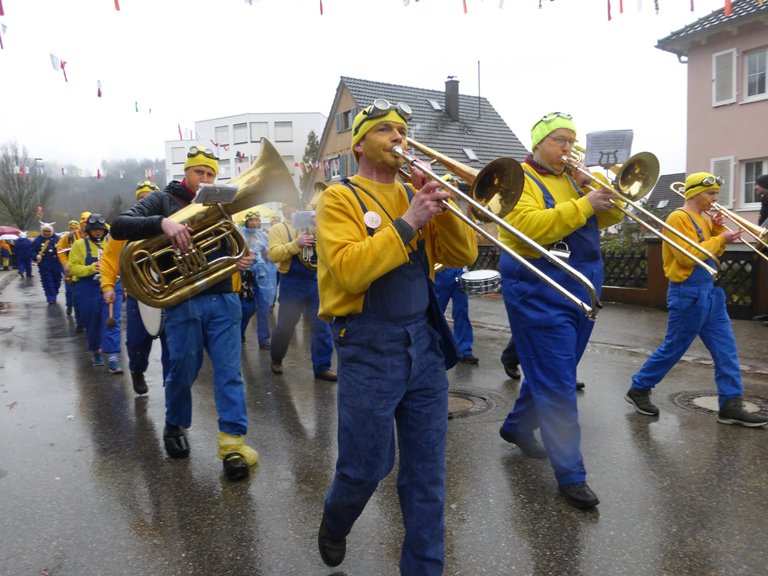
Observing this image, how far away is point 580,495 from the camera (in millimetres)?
3189

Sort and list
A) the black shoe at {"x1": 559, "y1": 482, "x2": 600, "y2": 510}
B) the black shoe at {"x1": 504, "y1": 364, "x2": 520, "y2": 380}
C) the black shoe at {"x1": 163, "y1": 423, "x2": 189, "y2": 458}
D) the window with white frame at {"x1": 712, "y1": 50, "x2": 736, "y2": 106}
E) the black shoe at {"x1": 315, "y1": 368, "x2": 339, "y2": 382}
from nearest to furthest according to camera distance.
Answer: the black shoe at {"x1": 559, "y1": 482, "x2": 600, "y2": 510}
the black shoe at {"x1": 163, "y1": 423, "x2": 189, "y2": 458}
the black shoe at {"x1": 504, "y1": 364, "x2": 520, "y2": 380}
the black shoe at {"x1": 315, "y1": 368, "x2": 339, "y2": 382}
the window with white frame at {"x1": 712, "y1": 50, "x2": 736, "y2": 106}

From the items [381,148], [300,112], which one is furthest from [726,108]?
[300,112]

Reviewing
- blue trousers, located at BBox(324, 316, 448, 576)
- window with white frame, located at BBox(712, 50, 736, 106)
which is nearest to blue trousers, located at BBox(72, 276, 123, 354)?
blue trousers, located at BBox(324, 316, 448, 576)

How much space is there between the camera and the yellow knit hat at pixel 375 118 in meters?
2.48

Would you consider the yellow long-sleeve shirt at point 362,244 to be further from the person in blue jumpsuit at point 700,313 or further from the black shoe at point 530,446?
the person in blue jumpsuit at point 700,313

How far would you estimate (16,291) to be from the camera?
19516mm

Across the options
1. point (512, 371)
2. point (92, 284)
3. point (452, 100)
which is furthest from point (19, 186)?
point (512, 371)

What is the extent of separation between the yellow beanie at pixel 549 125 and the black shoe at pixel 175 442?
2.98 metres

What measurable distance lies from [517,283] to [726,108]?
694 inches

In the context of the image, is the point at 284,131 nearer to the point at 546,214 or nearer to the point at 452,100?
the point at 452,100

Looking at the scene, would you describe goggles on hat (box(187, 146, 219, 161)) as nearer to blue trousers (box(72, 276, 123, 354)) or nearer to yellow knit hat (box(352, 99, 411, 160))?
yellow knit hat (box(352, 99, 411, 160))

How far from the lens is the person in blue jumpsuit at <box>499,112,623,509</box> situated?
129 inches

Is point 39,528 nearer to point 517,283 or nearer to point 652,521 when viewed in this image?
point 517,283

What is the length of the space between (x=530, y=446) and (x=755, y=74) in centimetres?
1768
